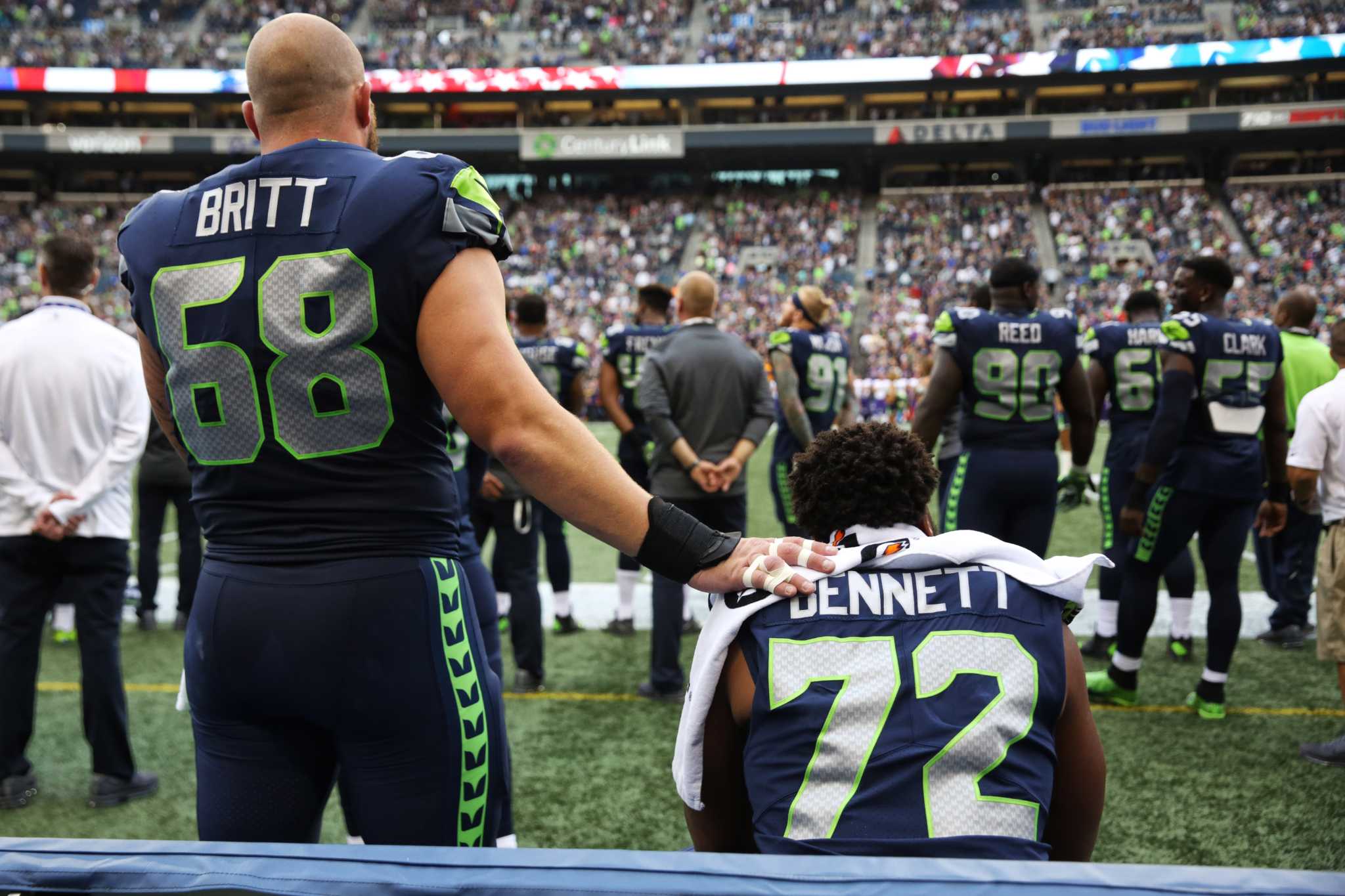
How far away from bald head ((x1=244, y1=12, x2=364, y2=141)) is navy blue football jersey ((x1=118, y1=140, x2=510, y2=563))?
92mm

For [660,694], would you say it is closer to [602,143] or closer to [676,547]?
[676,547]

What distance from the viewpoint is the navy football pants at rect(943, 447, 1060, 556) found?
4715mm

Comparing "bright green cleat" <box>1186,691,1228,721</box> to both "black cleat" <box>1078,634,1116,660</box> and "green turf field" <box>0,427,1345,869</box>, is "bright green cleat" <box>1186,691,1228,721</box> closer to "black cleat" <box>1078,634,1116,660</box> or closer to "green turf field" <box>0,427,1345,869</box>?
"green turf field" <box>0,427,1345,869</box>

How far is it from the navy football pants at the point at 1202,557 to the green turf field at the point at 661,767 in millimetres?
415

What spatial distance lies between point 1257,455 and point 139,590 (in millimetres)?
6615

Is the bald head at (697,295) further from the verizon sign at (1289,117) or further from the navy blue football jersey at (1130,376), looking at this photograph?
the verizon sign at (1289,117)

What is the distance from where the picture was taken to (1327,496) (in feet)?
13.3

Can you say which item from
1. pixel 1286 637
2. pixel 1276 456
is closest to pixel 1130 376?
pixel 1276 456

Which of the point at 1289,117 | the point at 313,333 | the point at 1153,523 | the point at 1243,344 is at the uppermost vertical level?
the point at 1289,117

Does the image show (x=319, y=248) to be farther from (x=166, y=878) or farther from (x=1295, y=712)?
(x=1295, y=712)

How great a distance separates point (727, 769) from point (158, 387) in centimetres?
128

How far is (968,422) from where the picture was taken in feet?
15.9

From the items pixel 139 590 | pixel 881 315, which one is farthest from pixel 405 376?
pixel 881 315

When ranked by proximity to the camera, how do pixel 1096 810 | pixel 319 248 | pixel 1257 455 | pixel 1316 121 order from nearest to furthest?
1. pixel 319 248
2. pixel 1096 810
3. pixel 1257 455
4. pixel 1316 121
